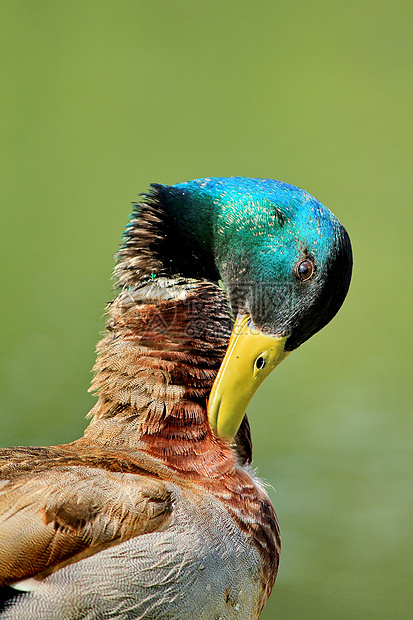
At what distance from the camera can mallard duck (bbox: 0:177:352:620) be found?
7.02 feet

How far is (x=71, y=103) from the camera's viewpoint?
6.89 meters

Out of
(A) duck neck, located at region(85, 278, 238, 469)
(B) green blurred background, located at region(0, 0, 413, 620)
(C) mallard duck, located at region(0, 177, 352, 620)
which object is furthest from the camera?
(B) green blurred background, located at region(0, 0, 413, 620)

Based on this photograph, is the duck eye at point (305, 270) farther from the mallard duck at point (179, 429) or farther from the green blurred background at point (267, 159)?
the green blurred background at point (267, 159)

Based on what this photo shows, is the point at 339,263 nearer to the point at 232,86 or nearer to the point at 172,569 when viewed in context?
the point at 172,569

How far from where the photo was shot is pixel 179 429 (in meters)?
2.63

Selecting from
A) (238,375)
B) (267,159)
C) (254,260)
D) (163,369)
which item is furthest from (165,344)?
(267,159)

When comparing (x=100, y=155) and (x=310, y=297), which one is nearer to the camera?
(x=310, y=297)

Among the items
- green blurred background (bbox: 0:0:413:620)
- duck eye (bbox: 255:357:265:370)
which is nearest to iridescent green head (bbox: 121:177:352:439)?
duck eye (bbox: 255:357:265:370)

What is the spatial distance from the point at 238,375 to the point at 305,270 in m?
0.39

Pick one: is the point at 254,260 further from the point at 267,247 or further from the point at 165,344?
the point at 165,344

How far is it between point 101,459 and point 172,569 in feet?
1.18

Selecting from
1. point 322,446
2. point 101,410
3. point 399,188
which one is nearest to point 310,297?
point 101,410

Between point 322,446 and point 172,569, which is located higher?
point 172,569

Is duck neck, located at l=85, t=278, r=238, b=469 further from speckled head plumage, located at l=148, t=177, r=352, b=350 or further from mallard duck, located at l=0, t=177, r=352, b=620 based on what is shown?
speckled head plumage, located at l=148, t=177, r=352, b=350
